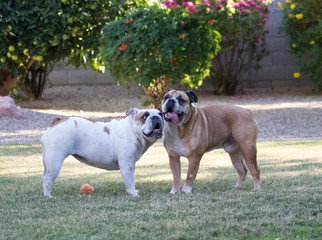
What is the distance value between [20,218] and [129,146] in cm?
138

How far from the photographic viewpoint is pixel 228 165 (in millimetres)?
8039

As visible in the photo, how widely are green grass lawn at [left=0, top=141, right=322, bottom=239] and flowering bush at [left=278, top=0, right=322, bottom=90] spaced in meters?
8.85

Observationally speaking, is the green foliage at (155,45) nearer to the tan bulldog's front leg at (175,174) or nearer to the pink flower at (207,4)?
the pink flower at (207,4)

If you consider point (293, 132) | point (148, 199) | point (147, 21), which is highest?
point (147, 21)

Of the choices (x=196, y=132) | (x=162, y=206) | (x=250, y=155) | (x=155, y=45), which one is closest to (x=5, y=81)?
(x=155, y=45)

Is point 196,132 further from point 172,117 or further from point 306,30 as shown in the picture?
point 306,30

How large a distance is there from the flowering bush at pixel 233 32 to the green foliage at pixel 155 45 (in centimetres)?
42

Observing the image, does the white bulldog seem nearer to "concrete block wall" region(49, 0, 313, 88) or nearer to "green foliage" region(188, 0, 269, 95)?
"green foliage" region(188, 0, 269, 95)

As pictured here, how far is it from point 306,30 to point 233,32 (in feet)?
6.89

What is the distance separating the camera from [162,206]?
5.07 metres

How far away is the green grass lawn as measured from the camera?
4.22 m

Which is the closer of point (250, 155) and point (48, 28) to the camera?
point (250, 155)

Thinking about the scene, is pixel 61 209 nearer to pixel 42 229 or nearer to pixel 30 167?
pixel 42 229

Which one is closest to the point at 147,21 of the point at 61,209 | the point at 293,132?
the point at 293,132
